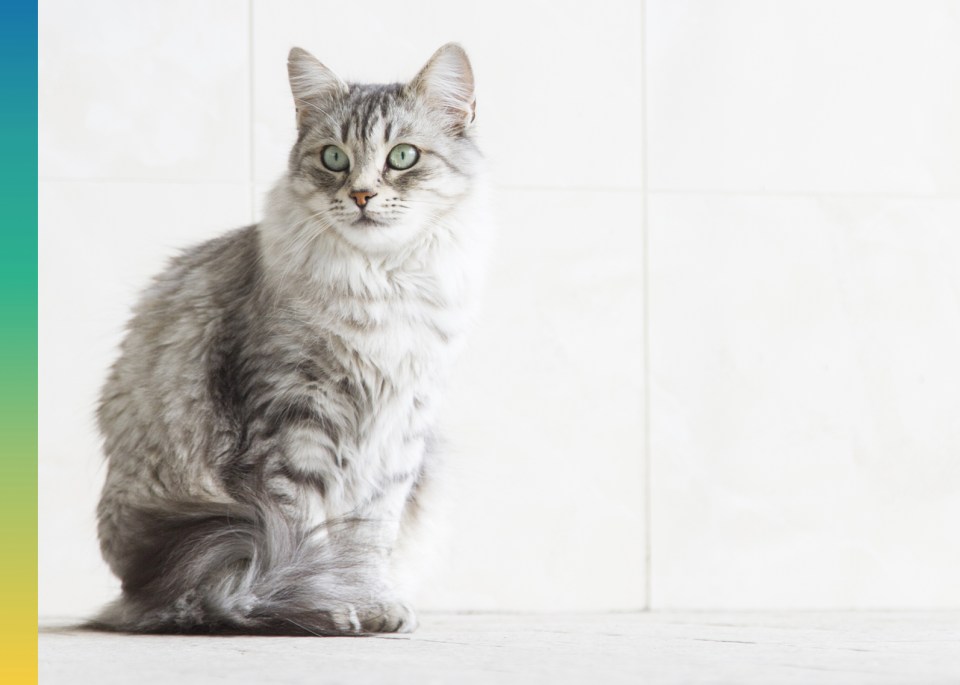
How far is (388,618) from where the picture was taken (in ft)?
5.60

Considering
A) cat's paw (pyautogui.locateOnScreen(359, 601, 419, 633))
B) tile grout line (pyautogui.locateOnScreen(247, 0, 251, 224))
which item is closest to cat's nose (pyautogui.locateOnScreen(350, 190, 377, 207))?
cat's paw (pyautogui.locateOnScreen(359, 601, 419, 633))

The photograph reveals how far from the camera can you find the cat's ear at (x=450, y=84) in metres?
1.98

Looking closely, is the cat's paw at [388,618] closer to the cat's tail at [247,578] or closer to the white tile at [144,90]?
the cat's tail at [247,578]

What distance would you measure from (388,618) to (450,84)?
92 centimetres

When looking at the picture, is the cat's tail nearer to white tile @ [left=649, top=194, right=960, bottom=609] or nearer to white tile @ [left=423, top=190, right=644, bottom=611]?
white tile @ [left=423, top=190, right=644, bottom=611]

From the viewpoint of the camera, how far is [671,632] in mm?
1809

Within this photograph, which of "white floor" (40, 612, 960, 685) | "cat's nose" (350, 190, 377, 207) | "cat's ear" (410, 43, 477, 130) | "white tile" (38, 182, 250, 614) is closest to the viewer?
"white floor" (40, 612, 960, 685)

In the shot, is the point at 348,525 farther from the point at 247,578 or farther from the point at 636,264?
the point at 636,264

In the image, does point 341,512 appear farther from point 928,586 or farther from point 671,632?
→ point 928,586

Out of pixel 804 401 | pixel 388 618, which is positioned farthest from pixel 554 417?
pixel 388 618

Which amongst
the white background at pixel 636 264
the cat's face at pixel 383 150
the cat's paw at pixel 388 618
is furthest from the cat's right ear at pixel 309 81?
the cat's paw at pixel 388 618

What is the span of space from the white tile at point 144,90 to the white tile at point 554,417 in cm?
68

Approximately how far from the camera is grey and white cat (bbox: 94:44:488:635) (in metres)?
1.72

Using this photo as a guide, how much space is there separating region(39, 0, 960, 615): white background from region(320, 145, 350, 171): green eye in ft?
2.20
